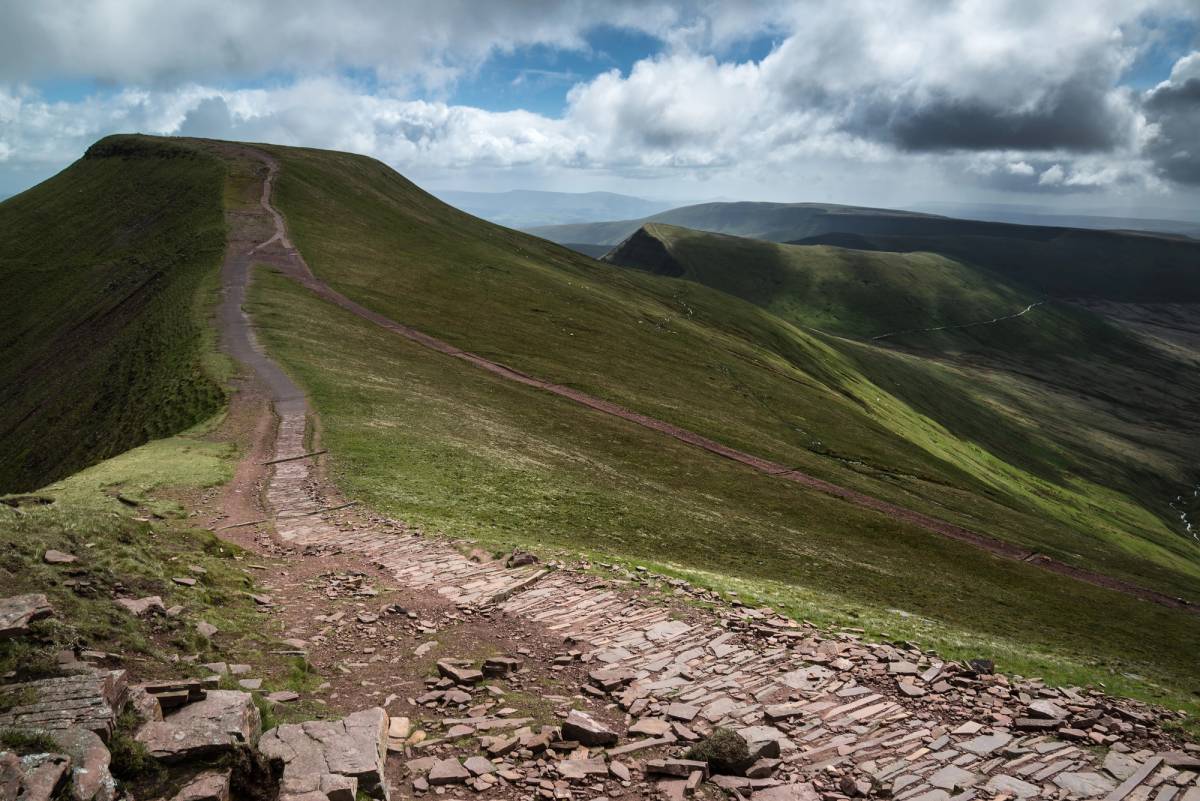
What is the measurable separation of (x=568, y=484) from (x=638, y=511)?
15.0ft

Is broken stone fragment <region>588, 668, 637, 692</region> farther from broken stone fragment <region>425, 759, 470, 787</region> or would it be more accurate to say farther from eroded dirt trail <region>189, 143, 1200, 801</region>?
broken stone fragment <region>425, 759, 470, 787</region>

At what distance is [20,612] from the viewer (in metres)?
12.4

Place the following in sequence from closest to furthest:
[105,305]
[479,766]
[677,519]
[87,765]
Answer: [87,765] < [479,766] < [677,519] < [105,305]

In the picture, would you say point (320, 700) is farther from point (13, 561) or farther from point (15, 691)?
point (13, 561)

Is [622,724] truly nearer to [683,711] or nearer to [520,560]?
[683,711]

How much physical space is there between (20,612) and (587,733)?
10595mm

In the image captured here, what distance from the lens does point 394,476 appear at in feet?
113

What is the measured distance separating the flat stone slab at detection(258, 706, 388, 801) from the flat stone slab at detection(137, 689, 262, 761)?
1.57 feet

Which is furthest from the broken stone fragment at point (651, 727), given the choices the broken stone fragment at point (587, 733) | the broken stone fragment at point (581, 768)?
the broken stone fragment at point (581, 768)

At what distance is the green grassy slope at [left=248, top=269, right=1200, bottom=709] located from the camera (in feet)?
90.7

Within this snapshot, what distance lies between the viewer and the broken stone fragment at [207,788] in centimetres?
985

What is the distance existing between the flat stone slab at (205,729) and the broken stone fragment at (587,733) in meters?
5.74

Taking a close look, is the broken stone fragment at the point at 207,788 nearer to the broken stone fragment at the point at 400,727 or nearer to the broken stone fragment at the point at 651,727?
the broken stone fragment at the point at 400,727

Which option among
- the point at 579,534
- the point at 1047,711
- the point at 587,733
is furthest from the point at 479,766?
the point at 579,534
